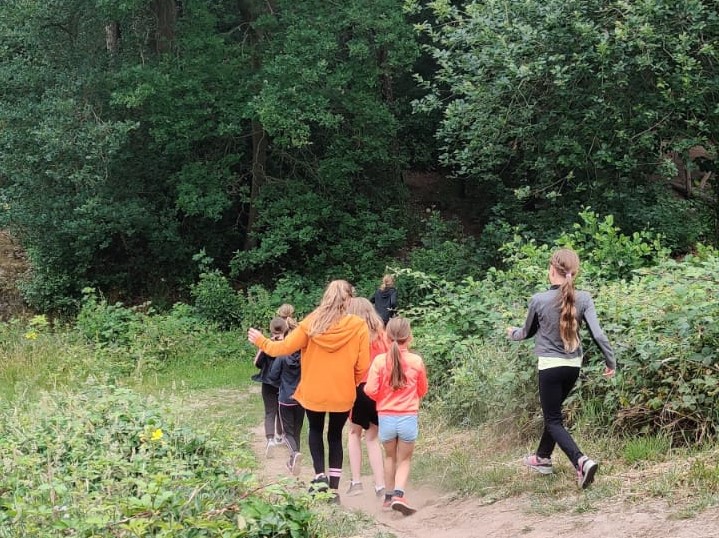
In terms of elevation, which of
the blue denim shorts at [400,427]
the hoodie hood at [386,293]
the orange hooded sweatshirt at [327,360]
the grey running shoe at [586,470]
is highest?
the orange hooded sweatshirt at [327,360]

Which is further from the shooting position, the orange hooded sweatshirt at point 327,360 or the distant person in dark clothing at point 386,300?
the distant person in dark clothing at point 386,300

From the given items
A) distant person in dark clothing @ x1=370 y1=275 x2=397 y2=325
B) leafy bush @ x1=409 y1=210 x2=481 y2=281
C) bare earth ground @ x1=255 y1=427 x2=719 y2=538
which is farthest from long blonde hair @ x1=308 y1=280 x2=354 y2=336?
leafy bush @ x1=409 y1=210 x2=481 y2=281

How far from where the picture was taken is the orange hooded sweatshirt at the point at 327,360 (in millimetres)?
5902

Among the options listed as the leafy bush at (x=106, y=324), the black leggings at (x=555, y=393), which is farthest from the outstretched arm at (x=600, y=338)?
the leafy bush at (x=106, y=324)

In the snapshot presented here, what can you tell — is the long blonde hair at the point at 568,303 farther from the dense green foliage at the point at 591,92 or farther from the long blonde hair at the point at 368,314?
the dense green foliage at the point at 591,92

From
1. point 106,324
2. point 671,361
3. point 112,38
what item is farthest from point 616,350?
point 112,38

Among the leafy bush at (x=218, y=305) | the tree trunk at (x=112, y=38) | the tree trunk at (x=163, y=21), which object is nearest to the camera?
the leafy bush at (x=218, y=305)

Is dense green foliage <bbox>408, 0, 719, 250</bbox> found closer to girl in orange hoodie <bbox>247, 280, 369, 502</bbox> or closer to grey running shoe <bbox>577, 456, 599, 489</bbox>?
girl in orange hoodie <bbox>247, 280, 369, 502</bbox>

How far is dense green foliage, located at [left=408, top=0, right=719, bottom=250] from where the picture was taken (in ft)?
39.4

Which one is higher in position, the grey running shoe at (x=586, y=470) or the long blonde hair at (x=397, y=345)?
the long blonde hair at (x=397, y=345)

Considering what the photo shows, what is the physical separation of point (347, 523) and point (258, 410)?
19.8ft

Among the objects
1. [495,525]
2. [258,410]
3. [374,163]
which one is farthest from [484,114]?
[495,525]

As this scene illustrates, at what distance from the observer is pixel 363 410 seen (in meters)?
6.52

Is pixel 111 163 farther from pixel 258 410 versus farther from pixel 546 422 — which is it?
pixel 546 422
